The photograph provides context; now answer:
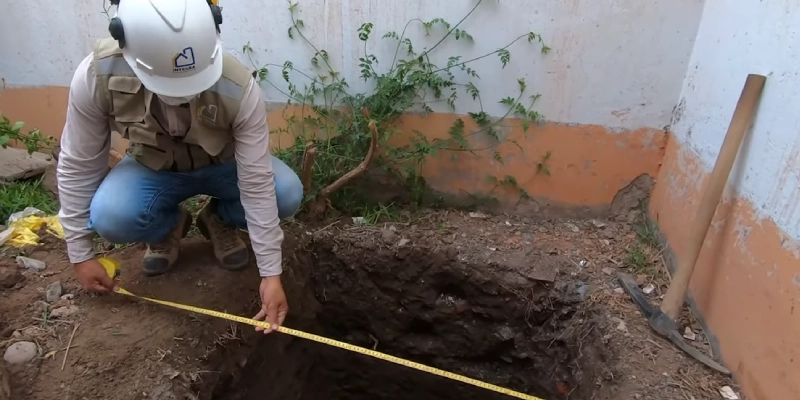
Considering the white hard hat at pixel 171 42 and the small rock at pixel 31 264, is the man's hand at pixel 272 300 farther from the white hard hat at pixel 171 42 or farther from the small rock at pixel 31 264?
the small rock at pixel 31 264

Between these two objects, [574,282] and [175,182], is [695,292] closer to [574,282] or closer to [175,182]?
[574,282]

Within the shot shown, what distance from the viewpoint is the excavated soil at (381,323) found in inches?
66.3

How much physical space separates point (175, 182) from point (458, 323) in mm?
1412

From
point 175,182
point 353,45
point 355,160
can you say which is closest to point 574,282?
point 355,160

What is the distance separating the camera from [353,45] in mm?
2391

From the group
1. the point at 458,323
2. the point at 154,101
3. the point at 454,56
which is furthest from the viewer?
the point at 458,323

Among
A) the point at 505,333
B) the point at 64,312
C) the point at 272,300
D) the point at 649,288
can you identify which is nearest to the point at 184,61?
the point at 272,300

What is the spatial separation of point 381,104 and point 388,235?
1.94ft

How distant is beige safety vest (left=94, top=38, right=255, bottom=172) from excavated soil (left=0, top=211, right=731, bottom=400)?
53 cm

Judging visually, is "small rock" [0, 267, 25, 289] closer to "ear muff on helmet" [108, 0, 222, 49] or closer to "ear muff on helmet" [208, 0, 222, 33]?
"ear muff on helmet" [108, 0, 222, 49]

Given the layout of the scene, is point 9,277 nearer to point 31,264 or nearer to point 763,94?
point 31,264

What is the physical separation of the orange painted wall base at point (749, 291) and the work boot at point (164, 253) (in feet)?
6.44

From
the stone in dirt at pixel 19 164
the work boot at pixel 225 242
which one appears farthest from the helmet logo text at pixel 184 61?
the stone in dirt at pixel 19 164

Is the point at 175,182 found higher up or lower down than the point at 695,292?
higher up
